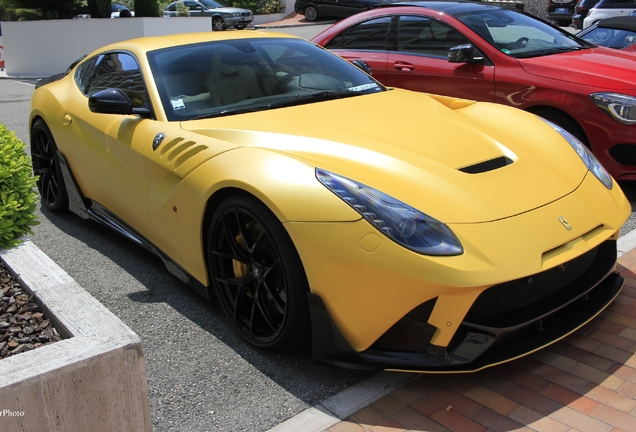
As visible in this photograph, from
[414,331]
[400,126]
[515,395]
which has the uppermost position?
[400,126]

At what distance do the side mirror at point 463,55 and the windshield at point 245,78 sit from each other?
1.71 metres

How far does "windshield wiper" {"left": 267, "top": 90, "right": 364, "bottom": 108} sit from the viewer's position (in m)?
3.93

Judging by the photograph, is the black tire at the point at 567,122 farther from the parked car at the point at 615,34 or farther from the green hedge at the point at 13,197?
the green hedge at the point at 13,197

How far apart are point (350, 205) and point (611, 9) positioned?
1380 centimetres

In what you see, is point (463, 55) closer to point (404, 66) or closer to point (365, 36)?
point (404, 66)

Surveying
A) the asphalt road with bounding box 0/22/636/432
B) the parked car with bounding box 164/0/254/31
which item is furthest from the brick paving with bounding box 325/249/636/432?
the parked car with bounding box 164/0/254/31

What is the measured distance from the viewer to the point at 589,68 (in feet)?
18.2

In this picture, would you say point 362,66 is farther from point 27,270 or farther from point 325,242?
point 27,270

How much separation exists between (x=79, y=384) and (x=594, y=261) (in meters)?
2.34

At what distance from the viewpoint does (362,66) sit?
5.09 m

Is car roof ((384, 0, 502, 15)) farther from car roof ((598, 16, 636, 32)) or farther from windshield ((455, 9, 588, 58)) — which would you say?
car roof ((598, 16, 636, 32))

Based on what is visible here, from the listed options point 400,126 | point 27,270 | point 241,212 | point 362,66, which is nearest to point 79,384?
point 27,270

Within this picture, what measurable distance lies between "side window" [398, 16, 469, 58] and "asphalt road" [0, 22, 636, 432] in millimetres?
3381

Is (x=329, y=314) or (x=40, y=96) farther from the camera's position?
(x=40, y=96)
